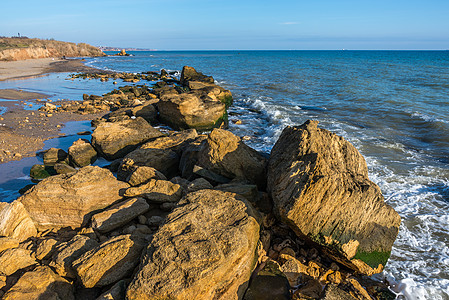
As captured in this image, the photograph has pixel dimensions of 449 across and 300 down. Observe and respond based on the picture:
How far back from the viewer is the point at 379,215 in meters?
5.56

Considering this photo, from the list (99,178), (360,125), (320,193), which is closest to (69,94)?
(99,178)

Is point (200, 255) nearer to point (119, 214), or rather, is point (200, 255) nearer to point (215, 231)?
point (215, 231)

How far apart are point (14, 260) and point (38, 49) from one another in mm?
84451

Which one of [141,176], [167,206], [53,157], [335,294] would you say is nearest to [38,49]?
[53,157]

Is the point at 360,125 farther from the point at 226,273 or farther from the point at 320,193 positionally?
the point at 226,273

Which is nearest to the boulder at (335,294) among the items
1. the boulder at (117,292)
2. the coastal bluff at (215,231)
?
the coastal bluff at (215,231)

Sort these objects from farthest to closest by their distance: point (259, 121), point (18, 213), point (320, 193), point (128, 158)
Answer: point (259, 121) → point (128, 158) → point (18, 213) → point (320, 193)

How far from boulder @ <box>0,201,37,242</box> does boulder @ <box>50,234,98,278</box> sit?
123 centimetres

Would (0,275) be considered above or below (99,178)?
below

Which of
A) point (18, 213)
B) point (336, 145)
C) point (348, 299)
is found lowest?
point (348, 299)

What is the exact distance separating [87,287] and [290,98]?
77.7ft

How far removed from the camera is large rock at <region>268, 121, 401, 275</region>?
5281mm

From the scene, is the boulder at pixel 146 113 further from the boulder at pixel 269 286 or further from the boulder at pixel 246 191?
Answer: the boulder at pixel 269 286

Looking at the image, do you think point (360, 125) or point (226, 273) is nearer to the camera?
point (226, 273)
